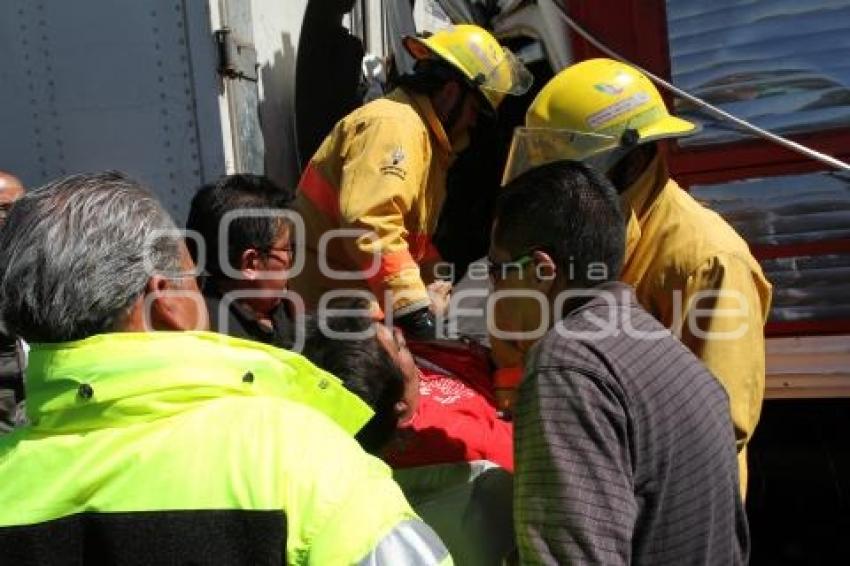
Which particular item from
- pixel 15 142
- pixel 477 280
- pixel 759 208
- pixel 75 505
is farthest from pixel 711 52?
pixel 75 505

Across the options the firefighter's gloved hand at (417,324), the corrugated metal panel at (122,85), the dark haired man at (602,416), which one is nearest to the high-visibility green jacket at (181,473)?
the dark haired man at (602,416)

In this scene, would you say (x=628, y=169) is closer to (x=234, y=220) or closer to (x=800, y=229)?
(x=234, y=220)

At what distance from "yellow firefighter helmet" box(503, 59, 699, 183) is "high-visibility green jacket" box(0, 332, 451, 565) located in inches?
47.9

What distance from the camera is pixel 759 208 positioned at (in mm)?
3094

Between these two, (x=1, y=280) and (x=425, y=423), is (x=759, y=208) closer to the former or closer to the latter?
(x=425, y=423)

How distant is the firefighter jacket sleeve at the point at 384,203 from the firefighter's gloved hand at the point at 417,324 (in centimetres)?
2

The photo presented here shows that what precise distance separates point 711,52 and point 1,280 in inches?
101

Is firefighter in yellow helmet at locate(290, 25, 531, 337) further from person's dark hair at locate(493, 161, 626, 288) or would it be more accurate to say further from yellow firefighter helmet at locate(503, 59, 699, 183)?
person's dark hair at locate(493, 161, 626, 288)

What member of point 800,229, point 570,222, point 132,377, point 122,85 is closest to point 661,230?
point 570,222

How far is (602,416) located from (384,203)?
1563 mm

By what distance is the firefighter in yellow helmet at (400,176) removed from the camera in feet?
9.17

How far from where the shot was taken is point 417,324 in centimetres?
277

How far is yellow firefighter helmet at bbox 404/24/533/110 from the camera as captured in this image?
3182 mm

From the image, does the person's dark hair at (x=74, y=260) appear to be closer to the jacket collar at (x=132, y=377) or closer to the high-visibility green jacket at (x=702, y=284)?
the jacket collar at (x=132, y=377)
